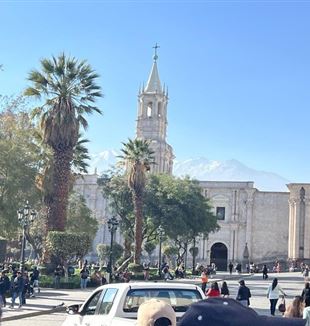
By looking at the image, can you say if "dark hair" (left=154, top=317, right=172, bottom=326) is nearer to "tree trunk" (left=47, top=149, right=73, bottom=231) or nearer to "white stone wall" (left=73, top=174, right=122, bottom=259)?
"tree trunk" (left=47, top=149, right=73, bottom=231)

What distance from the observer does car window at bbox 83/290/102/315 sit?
10.1 m

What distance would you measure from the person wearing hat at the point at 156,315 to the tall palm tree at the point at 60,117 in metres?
29.6

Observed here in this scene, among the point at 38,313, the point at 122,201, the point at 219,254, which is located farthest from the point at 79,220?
the point at 219,254

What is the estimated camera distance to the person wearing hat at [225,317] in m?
2.84

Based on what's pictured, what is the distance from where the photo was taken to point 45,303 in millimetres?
24547

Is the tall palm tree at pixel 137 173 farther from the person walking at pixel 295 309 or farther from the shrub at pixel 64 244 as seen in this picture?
the person walking at pixel 295 309

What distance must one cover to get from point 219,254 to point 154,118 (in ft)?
63.1

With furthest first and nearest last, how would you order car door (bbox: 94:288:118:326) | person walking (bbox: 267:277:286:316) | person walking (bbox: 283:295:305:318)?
person walking (bbox: 267:277:286:316) < car door (bbox: 94:288:118:326) < person walking (bbox: 283:295:305:318)

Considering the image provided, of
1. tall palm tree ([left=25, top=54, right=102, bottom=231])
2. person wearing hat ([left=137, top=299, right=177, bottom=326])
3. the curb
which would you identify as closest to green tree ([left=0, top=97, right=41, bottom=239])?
tall palm tree ([left=25, top=54, right=102, bottom=231])

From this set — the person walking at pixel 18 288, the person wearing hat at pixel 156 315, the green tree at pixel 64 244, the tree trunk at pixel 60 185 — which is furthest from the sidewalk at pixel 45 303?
the person wearing hat at pixel 156 315

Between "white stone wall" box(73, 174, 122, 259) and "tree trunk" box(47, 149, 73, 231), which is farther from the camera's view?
"white stone wall" box(73, 174, 122, 259)

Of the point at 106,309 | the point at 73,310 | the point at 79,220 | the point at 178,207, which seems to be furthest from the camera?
the point at 178,207

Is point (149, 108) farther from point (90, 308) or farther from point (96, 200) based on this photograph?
point (90, 308)

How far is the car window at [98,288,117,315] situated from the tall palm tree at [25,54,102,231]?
912 inches
